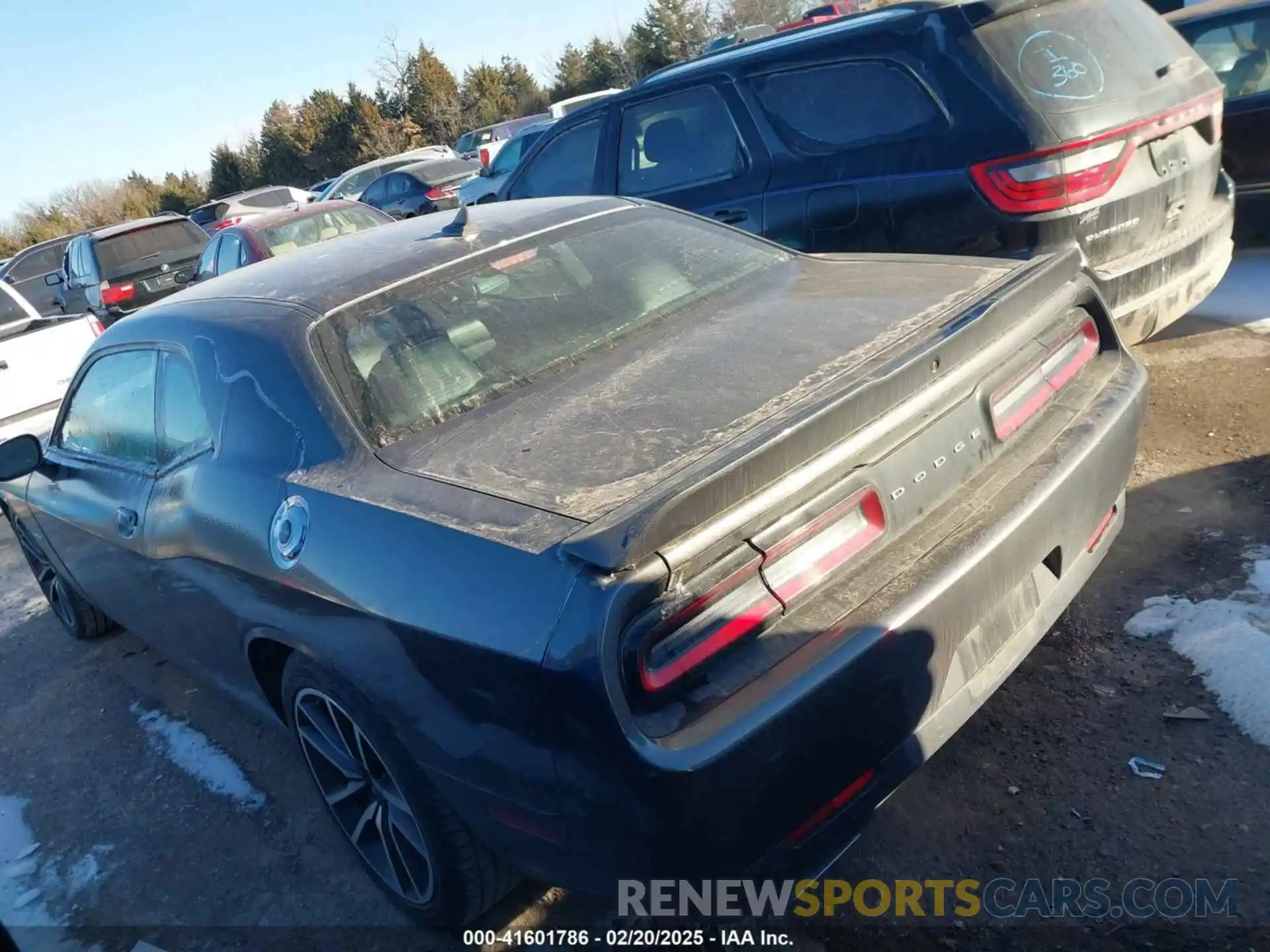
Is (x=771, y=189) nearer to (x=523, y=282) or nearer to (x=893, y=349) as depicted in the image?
(x=523, y=282)

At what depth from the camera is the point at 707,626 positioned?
192 centimetres

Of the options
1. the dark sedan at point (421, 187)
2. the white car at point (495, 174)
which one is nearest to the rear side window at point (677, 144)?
the white car at point (495, 174)

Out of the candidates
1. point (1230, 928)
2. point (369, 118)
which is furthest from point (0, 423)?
point (369, 118)

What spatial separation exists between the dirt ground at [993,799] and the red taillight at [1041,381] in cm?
85

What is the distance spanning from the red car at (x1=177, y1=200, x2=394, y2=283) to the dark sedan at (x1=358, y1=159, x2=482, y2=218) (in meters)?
5.39

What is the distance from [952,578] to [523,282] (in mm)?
1635

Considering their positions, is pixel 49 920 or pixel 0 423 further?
pixel 0 423

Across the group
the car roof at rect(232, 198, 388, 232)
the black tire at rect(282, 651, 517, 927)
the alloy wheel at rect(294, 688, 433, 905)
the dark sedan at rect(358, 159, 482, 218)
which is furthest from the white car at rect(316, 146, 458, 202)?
the black tire at rect(282, 651, 517, 927)

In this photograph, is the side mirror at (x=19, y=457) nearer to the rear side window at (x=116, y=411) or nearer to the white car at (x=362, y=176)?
the rear side window at (x=116, y=411)

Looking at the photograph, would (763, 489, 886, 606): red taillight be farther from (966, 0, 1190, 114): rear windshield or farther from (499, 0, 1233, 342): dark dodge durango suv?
(966, 0, 1190, 114): rear windshield

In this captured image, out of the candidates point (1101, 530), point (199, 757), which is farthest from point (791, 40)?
point (199, 757)

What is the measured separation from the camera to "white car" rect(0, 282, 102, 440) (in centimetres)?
721

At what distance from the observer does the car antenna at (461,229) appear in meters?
3.34

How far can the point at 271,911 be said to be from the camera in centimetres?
284
